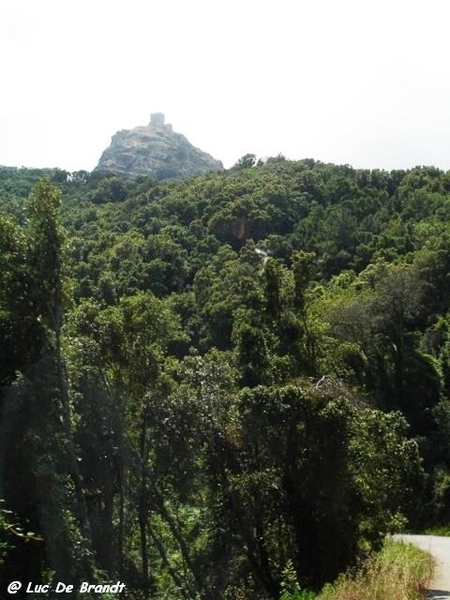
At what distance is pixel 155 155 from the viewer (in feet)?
566

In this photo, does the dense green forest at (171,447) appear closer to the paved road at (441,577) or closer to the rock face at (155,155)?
the paved road at (441,577)

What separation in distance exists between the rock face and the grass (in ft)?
501

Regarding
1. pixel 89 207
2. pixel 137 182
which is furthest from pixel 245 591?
pixel 137 182

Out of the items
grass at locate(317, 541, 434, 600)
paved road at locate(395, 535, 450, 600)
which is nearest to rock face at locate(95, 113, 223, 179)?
paved road at locate(395, 535, 450, 600)

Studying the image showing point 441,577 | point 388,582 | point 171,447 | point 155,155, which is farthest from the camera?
point 155,155

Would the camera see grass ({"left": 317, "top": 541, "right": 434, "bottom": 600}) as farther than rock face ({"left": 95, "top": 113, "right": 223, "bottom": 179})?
No

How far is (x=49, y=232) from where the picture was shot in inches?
440

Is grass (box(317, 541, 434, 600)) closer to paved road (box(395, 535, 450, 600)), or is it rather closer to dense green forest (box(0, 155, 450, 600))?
paved road (box(395, 535, 450, 600))

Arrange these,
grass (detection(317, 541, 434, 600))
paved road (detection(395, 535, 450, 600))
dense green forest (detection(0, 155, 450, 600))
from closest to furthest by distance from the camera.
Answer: grass (detection(317, 541, 434, 600)) → paved road (detection(395, 535, 450, 600)) → dense green forest (detection(0, 155, 450, 600))

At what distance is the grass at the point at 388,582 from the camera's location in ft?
21.3

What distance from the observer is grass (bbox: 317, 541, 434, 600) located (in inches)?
256

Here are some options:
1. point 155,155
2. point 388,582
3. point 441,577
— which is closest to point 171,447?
point 441,577

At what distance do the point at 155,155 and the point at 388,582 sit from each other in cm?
17077

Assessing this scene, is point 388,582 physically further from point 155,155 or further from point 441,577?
point 155,155
